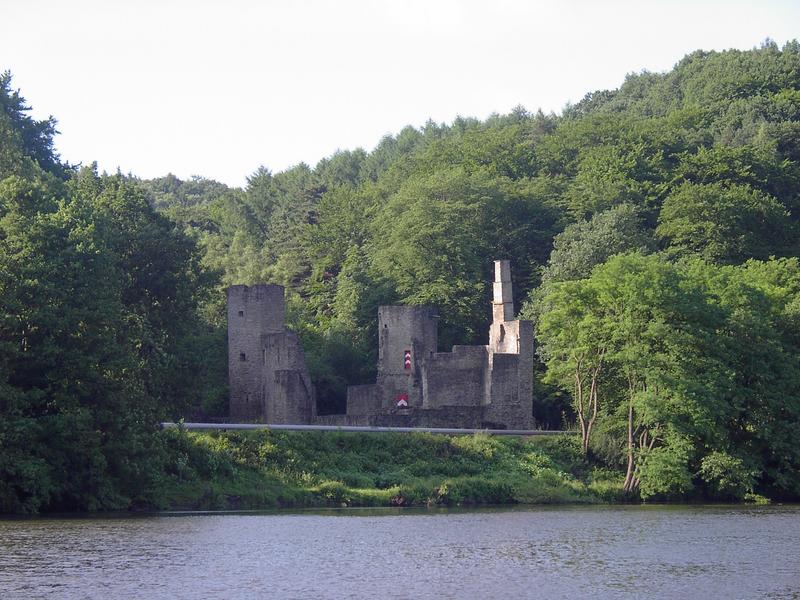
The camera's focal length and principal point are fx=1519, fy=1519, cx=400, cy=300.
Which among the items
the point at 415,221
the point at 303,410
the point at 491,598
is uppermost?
the point at 415,221

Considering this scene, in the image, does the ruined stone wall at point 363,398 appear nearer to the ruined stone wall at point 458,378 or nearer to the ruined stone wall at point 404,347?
the ruined stone wall at point 404,347

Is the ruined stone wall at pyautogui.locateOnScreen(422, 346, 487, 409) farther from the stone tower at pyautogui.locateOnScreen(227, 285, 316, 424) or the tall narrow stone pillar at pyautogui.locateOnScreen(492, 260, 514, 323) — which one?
the stone tower at pyautogui.locateOnScreen(227, 285, 316, 424)

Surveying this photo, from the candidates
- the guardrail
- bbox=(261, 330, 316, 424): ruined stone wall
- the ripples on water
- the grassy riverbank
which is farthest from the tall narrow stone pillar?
the ripples on water

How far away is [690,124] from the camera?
9362 centimetres

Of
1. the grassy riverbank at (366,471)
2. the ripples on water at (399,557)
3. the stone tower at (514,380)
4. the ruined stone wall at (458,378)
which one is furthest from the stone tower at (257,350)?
the ripples on water at (399,557)

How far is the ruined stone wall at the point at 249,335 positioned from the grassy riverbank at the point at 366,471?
31.1 feet

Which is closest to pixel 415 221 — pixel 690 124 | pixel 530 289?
pixel 530 289

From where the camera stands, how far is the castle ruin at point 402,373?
183 ft

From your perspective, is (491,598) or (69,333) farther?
(69,333)

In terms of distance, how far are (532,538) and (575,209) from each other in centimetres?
4012

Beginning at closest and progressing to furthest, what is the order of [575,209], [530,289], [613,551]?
[613,551] → [530,289] → [575,209]

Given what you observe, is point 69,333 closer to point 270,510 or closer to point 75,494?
point 75,494

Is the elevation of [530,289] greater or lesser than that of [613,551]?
greater

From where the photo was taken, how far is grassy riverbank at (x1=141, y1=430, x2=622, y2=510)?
44.4 meters
